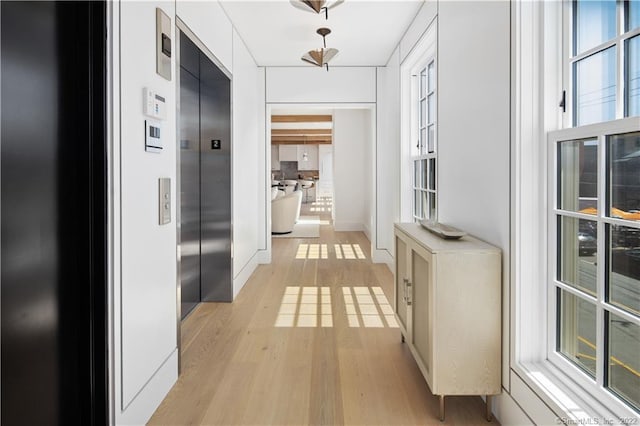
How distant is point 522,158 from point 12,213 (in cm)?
188

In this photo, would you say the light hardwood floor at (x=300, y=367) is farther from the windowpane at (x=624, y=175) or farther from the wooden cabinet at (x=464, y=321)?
the windowpane at (x=624, y=175)

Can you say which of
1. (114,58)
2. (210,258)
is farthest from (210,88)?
(114,58)

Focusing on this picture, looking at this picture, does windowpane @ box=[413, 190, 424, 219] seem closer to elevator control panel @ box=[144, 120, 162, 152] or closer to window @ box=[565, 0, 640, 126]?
window @ box=[565, 0, 640, 126]

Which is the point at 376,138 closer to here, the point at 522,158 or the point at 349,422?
the point at 522,158

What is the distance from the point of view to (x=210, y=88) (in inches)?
134

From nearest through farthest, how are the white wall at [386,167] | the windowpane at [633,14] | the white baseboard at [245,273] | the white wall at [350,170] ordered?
the windowpane at [633,14] → the white baseboard at [245,273] → the white wall at [386,167] → the white wall at [350,170]

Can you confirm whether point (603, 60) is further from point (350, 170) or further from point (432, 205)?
point (350, 170)

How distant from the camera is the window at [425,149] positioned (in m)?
3.47

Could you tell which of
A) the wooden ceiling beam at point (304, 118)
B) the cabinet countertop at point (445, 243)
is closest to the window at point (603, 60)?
the cabinet countertop at point (445, 243)

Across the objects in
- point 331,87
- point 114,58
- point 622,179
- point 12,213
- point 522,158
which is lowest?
point 12,213

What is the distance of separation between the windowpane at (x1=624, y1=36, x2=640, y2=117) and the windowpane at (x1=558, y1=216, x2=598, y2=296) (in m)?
0.40

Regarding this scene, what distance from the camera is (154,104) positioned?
1.88m

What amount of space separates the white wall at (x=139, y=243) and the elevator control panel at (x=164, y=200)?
0.03 metres

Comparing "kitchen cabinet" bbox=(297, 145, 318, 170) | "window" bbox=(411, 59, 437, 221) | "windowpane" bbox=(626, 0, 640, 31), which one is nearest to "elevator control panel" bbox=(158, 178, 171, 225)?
"windowpane" bbox=(626, 0, 640, 31)
